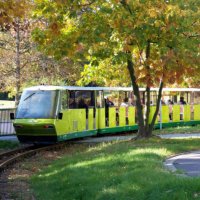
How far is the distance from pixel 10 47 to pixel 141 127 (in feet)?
48.9

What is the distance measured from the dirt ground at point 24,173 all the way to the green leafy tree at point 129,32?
4.04 meters

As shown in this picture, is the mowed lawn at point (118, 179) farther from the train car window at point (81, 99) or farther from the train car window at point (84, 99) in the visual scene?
the train car window at point (84, 99)

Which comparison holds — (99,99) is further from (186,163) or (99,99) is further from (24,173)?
→ (186,163)

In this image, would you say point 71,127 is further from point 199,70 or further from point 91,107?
Answer: point 199,70

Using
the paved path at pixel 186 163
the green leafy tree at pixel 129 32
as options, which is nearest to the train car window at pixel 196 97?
the green leafy tree at pixel 129 32

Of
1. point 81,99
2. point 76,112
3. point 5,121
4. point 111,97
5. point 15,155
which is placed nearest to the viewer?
point 15,155

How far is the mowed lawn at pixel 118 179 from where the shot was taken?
24.0 feet

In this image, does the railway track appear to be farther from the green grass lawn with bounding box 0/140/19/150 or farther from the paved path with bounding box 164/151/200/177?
the paved path with bounding box 164/151/200/177

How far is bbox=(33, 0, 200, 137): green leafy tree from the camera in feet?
45.0

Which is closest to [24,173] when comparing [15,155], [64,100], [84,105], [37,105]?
[15,155]

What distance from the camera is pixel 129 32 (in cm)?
1392

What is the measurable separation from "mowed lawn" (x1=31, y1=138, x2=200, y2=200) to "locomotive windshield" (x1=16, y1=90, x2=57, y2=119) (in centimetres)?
368

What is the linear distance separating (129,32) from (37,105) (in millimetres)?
5546

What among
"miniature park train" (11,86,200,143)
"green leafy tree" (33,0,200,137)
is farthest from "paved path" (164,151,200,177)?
"miniature park train" (11,86,200,143)
